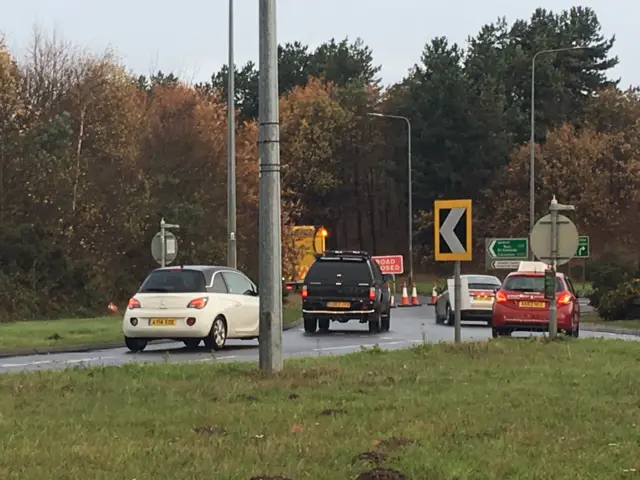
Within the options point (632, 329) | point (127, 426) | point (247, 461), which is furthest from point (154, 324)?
point (632, 329)

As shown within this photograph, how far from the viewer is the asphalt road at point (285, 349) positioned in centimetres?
1706

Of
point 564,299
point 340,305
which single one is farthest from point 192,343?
point 564,299

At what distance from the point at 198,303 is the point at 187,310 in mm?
252

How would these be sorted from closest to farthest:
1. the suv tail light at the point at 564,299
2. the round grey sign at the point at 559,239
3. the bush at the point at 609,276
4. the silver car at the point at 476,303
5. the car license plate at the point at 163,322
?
1. the round grey sign at the point at 559,239
2. the car license plate at the point at 163,322
3. the suv tail light at the point at 564,299
4. the silver car at the point at 476,303
5. the bush at the point at 609,276

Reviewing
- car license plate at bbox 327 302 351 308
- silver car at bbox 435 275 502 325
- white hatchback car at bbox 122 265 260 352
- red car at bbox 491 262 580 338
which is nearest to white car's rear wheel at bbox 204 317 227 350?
white hatchback car at bbox 122 265 260 352

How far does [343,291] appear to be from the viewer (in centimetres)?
2742

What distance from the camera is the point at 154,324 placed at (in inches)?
767

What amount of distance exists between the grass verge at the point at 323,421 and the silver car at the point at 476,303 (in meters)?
18.8

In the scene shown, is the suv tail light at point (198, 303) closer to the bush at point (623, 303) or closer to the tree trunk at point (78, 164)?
the bush at point (623, 303)

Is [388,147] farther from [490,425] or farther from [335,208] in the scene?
[490,425]

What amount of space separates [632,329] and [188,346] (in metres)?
13.9

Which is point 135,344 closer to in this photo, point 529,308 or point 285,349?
point 285,349

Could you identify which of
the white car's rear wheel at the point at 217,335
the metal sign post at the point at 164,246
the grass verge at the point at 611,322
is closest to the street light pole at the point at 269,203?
the white car's rear wheel at the point at 217,335

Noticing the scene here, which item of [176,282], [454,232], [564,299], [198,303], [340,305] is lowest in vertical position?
[340,305]
